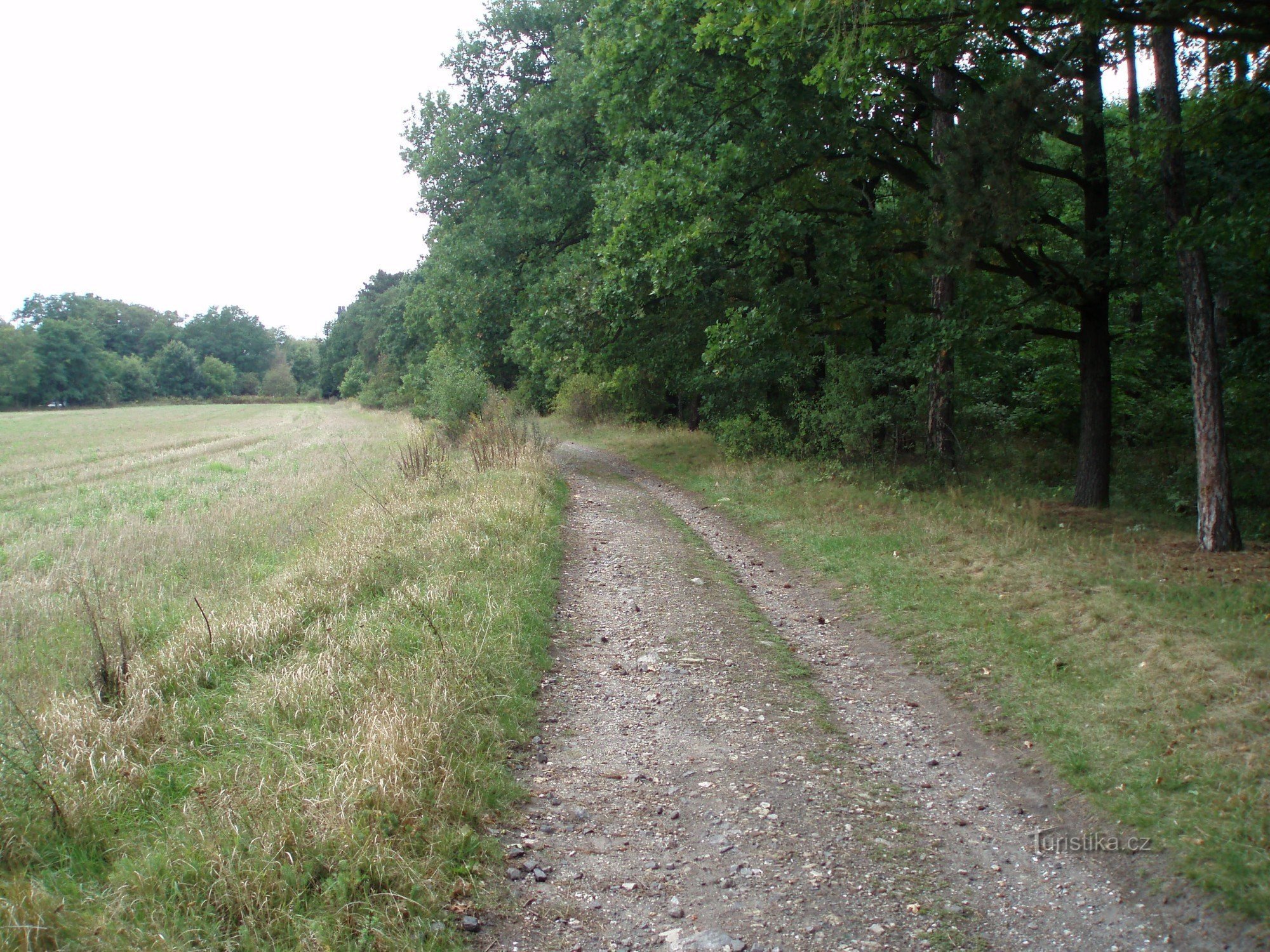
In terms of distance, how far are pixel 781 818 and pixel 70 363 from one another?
101617mm

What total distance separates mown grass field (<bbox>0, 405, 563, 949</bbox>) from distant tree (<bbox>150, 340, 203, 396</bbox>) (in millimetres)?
103514

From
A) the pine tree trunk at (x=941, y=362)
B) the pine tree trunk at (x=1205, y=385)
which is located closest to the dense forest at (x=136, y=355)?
the pine tree trunk at (x=941, y=362)

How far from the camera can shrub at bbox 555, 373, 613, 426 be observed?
3325cm

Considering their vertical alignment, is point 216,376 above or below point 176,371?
below

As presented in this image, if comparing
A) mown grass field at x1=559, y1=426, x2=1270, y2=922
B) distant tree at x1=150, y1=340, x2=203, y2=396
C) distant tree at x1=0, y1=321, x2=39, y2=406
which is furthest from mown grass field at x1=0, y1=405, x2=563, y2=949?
distant tree at x1=150, y1=340, x2=203, y2=396

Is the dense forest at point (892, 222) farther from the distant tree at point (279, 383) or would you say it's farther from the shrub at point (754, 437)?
the distant tree at point (279, 383)

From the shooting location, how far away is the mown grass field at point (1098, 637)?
402cm

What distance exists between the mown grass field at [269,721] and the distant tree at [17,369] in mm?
80991

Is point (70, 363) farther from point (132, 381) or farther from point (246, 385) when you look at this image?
point (246, 385)

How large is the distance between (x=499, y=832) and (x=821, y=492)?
387 inches

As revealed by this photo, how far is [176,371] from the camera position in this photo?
102188 mm

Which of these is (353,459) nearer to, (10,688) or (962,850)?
(10,688)

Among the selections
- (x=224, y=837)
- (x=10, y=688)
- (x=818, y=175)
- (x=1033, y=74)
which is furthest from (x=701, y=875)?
(x=818, y=175)

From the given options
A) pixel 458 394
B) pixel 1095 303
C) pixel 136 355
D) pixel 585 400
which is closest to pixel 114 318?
pixel 136 355
